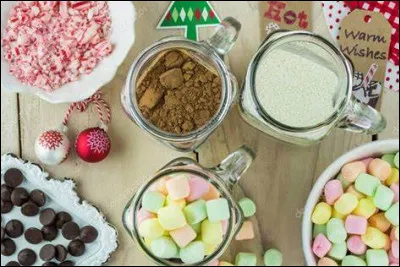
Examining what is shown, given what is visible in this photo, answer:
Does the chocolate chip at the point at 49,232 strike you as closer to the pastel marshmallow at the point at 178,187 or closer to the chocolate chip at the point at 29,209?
the chocolate chip at the point at 29,209

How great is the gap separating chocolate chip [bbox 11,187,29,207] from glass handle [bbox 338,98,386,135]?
455mm

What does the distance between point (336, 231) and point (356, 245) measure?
0.04m

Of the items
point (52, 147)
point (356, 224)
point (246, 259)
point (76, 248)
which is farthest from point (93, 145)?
point (356, 224)

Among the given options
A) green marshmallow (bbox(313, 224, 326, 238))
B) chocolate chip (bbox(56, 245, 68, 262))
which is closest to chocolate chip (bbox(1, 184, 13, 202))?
chocolate chip (bbox(56, 245, 68, 262))

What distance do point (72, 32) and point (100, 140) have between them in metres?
0.15

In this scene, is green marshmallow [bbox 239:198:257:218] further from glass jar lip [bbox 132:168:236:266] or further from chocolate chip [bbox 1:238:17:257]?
chocolate chip [bbox 1:238:17:257]

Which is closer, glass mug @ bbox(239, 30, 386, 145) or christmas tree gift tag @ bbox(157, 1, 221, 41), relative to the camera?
glass mug @ bbox(239, 30, 386, 145)

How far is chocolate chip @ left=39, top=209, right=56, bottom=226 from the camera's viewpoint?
0.91 m

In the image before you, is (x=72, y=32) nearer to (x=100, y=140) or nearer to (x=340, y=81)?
(x=100, y=140)

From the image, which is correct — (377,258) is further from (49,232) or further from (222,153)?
(49,232)

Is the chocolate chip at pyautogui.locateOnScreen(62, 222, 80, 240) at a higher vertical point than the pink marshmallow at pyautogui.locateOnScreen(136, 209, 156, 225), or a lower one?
lower

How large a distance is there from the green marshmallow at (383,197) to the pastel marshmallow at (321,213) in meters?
0.06

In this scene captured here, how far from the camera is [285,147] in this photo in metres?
0.91

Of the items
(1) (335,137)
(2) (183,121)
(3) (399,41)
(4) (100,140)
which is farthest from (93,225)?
(3) (399,41)
